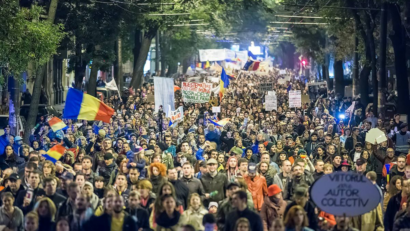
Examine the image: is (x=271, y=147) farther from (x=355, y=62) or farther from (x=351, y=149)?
(x=355, y=62)

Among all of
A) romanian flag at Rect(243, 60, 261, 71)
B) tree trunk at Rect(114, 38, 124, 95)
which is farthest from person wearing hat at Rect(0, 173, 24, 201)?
romanian flag at Rect(243, 60, 261, 71)

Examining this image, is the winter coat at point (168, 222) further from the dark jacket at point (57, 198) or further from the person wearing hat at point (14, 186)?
the person wearing hat at point (14, 186)

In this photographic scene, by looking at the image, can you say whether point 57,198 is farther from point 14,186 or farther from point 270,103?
point 270,103

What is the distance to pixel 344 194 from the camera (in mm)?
9688

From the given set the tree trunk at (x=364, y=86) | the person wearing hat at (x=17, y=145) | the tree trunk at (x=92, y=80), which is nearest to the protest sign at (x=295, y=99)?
the tree trunk at (x=92, y=80)

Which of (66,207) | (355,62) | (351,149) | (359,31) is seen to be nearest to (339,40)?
(355,62)

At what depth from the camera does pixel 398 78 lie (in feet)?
105

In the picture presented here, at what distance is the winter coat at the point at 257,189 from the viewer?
44.0 feet

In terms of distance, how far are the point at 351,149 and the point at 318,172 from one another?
659 centimetres

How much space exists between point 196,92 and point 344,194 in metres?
20.9

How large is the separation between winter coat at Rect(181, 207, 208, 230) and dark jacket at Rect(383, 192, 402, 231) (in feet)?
8.26

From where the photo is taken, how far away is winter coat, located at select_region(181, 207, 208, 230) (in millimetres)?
10305

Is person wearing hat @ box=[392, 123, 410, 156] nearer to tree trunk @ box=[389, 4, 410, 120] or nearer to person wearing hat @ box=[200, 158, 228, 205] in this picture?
person wearing hat @ box=[200, 158, 228, 205]

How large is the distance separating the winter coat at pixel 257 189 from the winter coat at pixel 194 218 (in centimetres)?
294
